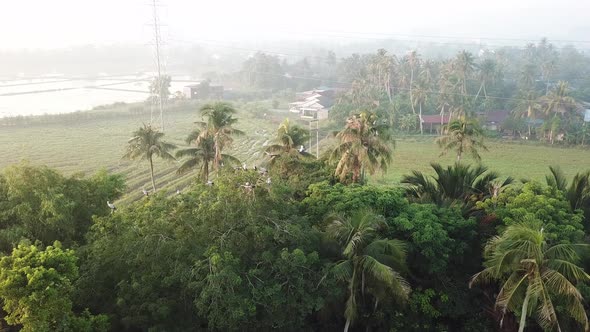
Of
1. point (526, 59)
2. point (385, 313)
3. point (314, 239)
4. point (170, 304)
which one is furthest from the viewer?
point (526, 59)

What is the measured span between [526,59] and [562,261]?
101 m

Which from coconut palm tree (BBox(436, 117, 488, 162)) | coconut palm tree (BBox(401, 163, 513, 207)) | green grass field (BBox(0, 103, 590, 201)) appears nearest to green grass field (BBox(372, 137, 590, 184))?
green grass field (BBox(0, 103, 590, 201))

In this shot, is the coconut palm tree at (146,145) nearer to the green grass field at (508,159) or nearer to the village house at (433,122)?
the green grass field at (508,159)

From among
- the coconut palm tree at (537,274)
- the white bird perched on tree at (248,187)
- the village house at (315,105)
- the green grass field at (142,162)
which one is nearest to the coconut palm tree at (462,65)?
the green grass field at (142,162)

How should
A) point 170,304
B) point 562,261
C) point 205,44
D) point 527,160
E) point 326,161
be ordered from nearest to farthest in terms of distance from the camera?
point 562,261 → point 170,304 → point 326,161 → point 527,160 → point 205,44

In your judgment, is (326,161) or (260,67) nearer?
(326,161)

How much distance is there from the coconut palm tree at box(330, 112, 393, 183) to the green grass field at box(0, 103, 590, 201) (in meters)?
9.15

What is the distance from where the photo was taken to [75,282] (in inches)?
399

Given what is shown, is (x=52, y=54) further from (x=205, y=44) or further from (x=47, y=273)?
(x=47, y=273)

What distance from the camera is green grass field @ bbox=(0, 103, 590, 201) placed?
30797 millimetres

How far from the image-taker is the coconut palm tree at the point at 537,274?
8922 mm

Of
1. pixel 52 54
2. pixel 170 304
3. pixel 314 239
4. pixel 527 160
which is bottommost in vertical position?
pixel 527 160

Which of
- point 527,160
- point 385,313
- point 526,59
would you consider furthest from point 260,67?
point 385,313

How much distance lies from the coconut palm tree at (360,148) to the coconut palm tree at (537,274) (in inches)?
315
